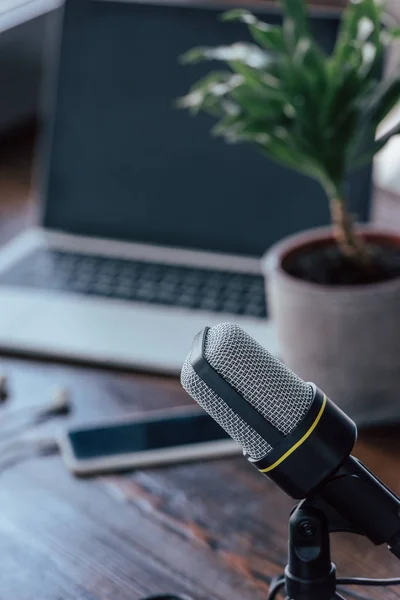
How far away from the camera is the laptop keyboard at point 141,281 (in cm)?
97

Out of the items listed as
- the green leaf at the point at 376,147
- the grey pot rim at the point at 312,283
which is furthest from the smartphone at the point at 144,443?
the green leaf at the point at 376,147

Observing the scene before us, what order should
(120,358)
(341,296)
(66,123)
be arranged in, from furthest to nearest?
(66,123) → (120,358) → (341,296)

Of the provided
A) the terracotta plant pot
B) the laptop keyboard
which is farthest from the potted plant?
the laptop keyboard

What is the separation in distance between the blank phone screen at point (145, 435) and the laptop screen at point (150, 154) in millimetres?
341

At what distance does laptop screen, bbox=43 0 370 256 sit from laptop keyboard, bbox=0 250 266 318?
0.06 metres

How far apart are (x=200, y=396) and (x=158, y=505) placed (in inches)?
10.7

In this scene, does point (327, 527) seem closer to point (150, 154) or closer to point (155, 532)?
point (155, 532)

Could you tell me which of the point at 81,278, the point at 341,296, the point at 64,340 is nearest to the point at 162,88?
the point at 81,278

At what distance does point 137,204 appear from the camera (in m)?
1.13

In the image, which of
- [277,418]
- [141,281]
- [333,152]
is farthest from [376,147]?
[141,281]

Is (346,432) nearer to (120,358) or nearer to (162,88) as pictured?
(120,358)

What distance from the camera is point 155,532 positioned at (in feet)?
2.28

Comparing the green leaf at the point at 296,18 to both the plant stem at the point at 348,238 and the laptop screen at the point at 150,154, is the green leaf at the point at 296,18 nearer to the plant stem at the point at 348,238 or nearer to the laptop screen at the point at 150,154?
the plant stem at the point at 348,238

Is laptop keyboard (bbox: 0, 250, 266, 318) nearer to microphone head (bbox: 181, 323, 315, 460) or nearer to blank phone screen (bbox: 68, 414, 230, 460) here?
blank phone screen (bbox: 68, 414, 230, 460)
